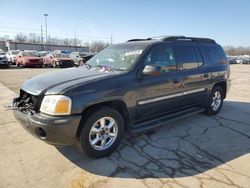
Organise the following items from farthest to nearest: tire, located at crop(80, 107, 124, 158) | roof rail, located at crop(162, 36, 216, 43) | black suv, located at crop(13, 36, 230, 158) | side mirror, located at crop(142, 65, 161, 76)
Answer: roof rail, located at crop(162, 36, 216, 43) < side mirror, located at crop(142, 65, 161, 76) < tire, located at crop(80, 107, 124, 158) < black suv, located at crop(13, 36, 230, 158)

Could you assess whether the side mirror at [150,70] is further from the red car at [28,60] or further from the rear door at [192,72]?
the red car at [28,60]

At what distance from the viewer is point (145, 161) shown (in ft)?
12.2

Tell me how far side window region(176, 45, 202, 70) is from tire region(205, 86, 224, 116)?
105 centimetres

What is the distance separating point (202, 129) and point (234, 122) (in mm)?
1083

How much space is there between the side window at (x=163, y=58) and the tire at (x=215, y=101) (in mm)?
1792

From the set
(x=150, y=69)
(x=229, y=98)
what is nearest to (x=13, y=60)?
(x=229, y=98)

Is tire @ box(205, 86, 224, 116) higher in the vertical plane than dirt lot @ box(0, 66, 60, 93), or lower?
higher

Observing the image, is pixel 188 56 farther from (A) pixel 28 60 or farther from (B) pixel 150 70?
(A) pixel 28 60

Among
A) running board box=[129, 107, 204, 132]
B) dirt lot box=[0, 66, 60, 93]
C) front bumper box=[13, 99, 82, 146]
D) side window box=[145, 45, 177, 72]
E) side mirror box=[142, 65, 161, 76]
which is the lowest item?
dirt lot box=[0, 66, 60, 93]

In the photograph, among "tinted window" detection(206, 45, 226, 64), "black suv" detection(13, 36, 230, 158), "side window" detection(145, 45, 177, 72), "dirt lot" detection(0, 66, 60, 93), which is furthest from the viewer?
"dirt lot" detection(0, 66, 60, 93)

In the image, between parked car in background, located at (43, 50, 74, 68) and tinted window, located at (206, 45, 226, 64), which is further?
parked car in background, located at (43, 50, 74, 68)

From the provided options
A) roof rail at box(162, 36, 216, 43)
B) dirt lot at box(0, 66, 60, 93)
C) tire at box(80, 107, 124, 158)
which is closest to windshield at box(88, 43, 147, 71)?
roof rail at box(162, 36, 216, 43)

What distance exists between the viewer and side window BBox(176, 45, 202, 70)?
4988mm

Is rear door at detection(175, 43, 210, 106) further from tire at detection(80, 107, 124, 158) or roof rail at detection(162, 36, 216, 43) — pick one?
tire at detection(80, 107, 124, 158)
